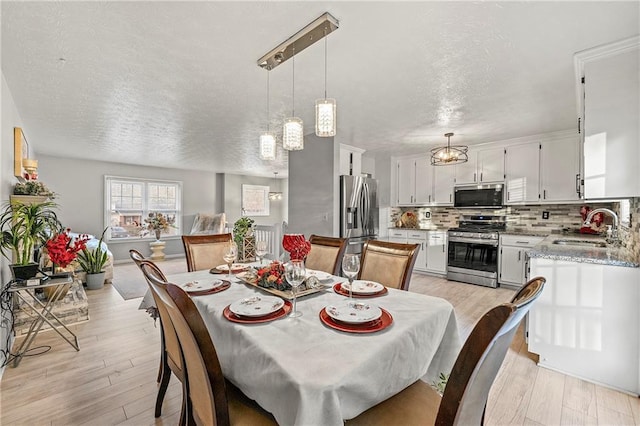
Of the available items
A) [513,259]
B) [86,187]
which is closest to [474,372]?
[513,259]

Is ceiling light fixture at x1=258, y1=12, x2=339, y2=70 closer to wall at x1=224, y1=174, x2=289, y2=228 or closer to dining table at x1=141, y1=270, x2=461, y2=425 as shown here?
dining table at x1=141, y1=270, x2=461, y2=425

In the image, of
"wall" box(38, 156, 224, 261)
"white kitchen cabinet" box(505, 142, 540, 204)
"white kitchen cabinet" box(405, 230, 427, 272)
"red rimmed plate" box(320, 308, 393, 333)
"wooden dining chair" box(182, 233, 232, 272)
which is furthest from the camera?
"wall" box(38, 156, 224, 261)

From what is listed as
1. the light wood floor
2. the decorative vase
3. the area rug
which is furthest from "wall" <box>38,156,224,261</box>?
the light wood floor

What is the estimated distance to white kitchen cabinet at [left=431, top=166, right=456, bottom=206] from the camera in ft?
16.2

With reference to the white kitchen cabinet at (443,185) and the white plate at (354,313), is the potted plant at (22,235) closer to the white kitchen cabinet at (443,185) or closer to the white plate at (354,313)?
the white plate at (354,313)

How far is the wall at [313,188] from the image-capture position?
3836mm

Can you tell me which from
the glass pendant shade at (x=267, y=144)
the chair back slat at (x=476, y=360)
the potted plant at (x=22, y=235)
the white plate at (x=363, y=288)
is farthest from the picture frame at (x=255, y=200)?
the chair back slat at (x=476, y=360)

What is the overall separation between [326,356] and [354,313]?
12.3 inches

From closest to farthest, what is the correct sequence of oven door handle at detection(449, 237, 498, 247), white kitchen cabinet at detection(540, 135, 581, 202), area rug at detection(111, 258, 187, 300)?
white kitchen cabinet at detection(540, 135, 581, 202), area rug at detection(111, 258, 187, 300), oven door handle at detection(449, 237, 498, 247)

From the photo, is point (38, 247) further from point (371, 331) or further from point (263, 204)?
point (263, 204)

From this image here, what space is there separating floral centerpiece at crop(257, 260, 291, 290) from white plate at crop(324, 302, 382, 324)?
420 millimetres

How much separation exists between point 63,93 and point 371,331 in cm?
346

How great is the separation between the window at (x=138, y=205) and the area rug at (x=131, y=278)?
2.89 feet

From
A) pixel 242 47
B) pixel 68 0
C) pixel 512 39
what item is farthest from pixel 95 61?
pixel 512 39
